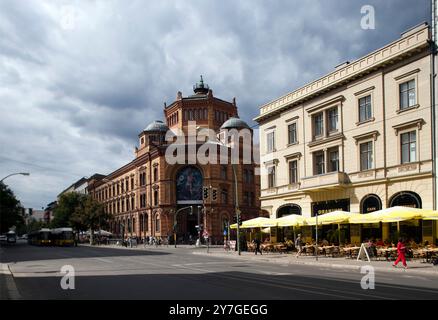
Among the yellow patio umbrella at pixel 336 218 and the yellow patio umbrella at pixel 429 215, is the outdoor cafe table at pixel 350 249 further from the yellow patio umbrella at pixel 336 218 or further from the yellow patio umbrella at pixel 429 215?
the yellow patio umbrella at pixel 429 215

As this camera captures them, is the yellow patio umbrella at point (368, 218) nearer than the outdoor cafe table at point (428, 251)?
No

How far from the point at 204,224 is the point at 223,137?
15213mm

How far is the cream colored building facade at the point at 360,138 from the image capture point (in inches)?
1213

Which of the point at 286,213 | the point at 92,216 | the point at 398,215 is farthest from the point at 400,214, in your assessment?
the point at 92,216

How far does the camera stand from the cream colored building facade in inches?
1213

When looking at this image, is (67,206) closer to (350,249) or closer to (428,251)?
(350,249)

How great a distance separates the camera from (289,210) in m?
44.0

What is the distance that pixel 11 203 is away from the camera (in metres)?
85.0

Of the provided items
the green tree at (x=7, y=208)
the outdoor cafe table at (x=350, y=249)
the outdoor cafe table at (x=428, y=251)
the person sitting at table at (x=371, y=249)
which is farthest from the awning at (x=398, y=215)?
the green tree at (x=7, y=208)

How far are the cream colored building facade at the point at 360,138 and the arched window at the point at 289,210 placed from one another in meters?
0.13

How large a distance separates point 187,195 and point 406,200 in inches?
1824

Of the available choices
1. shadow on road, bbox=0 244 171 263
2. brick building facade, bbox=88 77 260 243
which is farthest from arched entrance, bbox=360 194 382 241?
brick building facade, bbox=88 77 260 243
